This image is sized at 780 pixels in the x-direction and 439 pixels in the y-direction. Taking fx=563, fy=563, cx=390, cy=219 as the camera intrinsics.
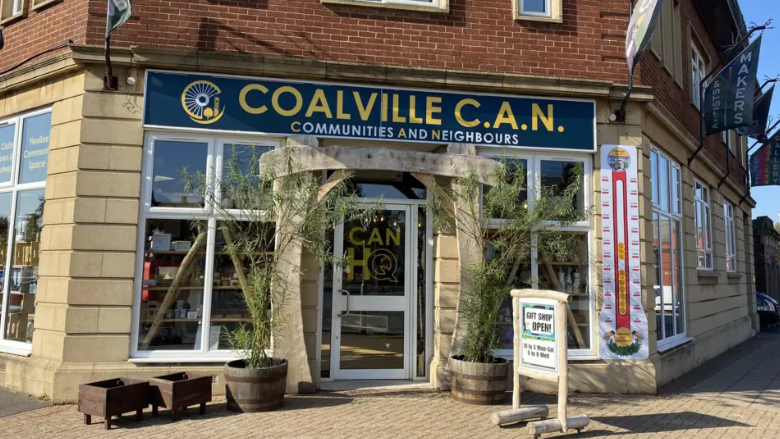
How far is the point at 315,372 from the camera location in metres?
6.88

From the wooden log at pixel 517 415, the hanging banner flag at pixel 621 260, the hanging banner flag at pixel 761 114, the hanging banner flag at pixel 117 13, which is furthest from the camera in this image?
the hanging banner flag at pixel 761 114

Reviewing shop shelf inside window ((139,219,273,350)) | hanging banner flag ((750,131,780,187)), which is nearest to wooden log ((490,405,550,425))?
shop shelf inside window ((139,219,273,350))

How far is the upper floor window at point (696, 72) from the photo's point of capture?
1159 cm

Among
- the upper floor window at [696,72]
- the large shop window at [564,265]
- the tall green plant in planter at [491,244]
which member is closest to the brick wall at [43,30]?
the tall green plant in planter at [491,244]

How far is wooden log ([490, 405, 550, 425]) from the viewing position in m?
5.36

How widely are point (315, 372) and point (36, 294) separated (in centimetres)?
369

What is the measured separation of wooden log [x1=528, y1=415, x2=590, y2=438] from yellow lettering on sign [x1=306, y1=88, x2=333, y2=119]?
431 centimetres

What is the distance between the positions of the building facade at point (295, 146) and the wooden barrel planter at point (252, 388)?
75 cm

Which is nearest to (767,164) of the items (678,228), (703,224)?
(703,224)

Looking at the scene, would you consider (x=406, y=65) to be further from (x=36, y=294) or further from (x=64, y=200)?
(x=36, y=294)

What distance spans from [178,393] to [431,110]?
4.48 meters

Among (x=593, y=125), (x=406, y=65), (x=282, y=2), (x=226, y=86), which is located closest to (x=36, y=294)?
(x=226, y=86)

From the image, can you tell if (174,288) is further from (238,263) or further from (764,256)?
(764,256)

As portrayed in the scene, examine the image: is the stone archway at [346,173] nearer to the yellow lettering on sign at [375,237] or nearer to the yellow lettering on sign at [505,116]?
the yellow lettering on sign at [505,116]
